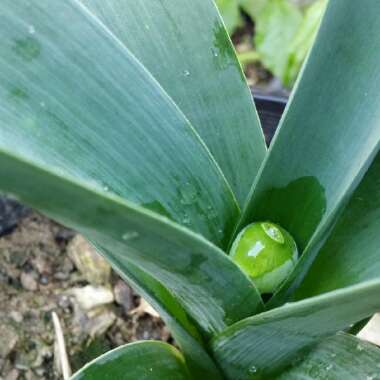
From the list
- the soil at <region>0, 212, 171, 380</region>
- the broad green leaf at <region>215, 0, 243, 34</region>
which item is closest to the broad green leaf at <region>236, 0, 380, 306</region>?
the soil at <region>0, 212, 171, 380</region>

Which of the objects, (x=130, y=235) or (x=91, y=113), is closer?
(x=130, y=235)

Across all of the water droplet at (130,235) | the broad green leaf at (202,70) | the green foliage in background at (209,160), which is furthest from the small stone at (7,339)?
the water droplet at (130,235)

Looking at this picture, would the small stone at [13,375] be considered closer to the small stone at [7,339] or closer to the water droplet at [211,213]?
the small stone at [7,339]

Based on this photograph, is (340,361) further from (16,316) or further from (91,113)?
(16,316)

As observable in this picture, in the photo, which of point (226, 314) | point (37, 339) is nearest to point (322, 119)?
Result: point (226, 314)

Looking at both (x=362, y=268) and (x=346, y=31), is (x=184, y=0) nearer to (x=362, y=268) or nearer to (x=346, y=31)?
(x=346, y=31)

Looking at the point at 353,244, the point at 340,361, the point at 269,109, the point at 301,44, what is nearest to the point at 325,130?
the point at 353,244

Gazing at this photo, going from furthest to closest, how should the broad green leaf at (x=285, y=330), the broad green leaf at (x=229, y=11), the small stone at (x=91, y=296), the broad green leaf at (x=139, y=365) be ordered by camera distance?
the broad green leaf at (x=229, y=11), the small stone at (x=91, y=296), the broad green leaf at (x=139, y=365), the broad green leaf at (x=285, y=330)

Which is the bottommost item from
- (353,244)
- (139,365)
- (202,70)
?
(139,365)
